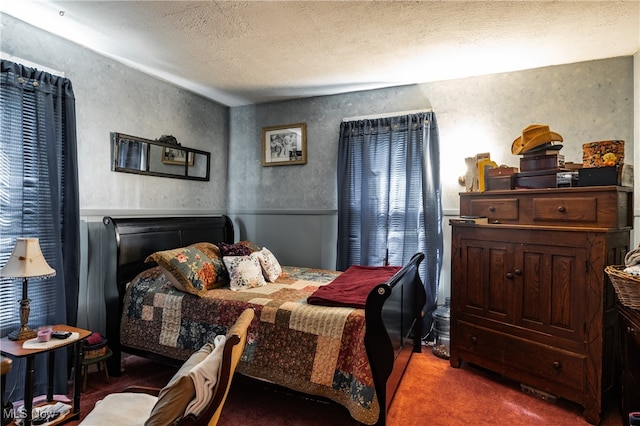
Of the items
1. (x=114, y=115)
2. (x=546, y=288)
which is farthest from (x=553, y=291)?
(x=114, y=115)

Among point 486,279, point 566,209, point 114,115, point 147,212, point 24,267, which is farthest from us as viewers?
point 147,212

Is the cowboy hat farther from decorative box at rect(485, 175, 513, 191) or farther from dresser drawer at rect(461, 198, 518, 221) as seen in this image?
dresser drawer at rect(461, 198, 518, 221)

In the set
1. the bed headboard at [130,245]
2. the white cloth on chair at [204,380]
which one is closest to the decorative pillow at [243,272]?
the bed headboard at [130,245]

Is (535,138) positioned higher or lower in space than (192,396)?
higher

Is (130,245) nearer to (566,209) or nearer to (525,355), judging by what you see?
(525,355)

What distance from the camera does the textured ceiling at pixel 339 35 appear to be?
7.20 ft

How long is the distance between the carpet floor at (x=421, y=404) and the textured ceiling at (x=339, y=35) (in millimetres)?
2364

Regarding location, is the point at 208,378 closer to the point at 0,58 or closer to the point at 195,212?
the point at 0,58

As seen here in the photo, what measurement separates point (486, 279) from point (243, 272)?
74.0 inches

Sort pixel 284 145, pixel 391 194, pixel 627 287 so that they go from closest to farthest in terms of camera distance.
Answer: pixel 627 287, pixel 391 194, pixel 284 145

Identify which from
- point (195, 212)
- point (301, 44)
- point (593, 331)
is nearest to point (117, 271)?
point (195, 212)

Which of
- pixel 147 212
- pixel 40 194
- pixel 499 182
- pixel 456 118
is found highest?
pixel 456 118

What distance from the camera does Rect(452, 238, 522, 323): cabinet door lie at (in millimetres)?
2549

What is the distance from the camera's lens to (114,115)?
3.00 meters
